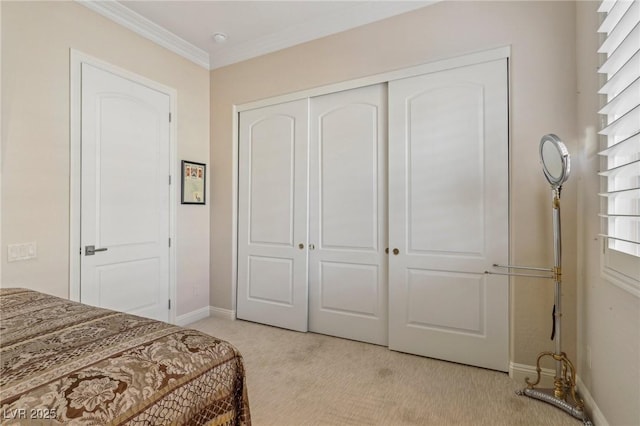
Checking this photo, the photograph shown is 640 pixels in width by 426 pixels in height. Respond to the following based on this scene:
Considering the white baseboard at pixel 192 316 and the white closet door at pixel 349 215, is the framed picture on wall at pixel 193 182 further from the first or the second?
the white closet door at pixel 349 215

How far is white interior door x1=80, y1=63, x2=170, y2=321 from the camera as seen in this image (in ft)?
8.48

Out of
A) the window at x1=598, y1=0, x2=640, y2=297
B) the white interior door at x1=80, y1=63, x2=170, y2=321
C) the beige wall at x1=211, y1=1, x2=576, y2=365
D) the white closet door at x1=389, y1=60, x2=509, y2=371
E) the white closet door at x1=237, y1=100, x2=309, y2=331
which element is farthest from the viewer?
the white closet door at x1=237, y1=100, x2=309, y2=331

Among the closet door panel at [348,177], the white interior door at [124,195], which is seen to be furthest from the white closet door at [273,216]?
the white interior door at [124,195]

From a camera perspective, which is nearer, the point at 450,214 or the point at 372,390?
the point at 372,390

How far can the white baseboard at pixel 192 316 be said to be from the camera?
332cm

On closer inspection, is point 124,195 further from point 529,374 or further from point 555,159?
point 529,374

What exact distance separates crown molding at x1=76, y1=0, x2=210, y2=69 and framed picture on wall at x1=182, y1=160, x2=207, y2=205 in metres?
1.16

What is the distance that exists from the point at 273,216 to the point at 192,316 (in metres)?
1.42

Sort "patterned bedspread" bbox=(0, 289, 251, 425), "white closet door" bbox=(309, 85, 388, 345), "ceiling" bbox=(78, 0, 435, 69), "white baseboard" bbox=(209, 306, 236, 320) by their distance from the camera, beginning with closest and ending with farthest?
"patterned bedspread" bbox=(0, 289, 251, 425)
"ceiling" bbox=(78, 0, 435, 69)
"white closet door" bbox=(309, 85, 388, 345)
"white baseboard" bbox=(209, 306, 236, 320)

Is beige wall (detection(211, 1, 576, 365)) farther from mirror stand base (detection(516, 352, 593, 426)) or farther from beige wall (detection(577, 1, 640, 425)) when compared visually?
mirror stand base (detection(516, 352, 593, 426))

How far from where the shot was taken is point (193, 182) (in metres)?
3.46

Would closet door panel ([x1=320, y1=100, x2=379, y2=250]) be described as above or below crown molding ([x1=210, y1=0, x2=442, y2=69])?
below

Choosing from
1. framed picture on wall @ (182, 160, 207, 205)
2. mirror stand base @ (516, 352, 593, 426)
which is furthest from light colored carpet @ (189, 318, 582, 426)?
framed picture on wall @ (182, 160, 207, 205)

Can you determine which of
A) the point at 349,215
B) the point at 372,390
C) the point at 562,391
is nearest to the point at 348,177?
the point at 349,215
